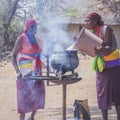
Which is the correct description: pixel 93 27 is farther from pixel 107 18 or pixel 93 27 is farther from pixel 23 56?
pixel 107 18

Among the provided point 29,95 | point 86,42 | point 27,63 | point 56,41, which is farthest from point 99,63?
point 29,95

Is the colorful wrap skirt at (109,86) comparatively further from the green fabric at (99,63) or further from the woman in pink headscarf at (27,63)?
the woman in pink headscarf at (27,63)

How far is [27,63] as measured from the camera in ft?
19.1

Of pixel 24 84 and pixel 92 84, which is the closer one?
pixel 24 84

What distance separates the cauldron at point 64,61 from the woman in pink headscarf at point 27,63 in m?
0.59

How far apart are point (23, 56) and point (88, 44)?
1.14 metres

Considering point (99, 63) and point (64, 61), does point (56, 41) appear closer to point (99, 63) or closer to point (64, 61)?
point (64, 61)

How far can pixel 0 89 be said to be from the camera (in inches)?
394

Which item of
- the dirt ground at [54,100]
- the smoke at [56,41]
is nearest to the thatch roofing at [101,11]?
the dirt ground at [54,100]

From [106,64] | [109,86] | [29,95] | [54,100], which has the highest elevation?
[106,64]

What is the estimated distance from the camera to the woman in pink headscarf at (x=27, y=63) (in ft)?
19.0

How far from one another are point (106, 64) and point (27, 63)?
116cm

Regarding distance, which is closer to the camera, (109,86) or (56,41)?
(109,86)

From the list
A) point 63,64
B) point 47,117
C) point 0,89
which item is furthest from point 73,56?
point 0,89
